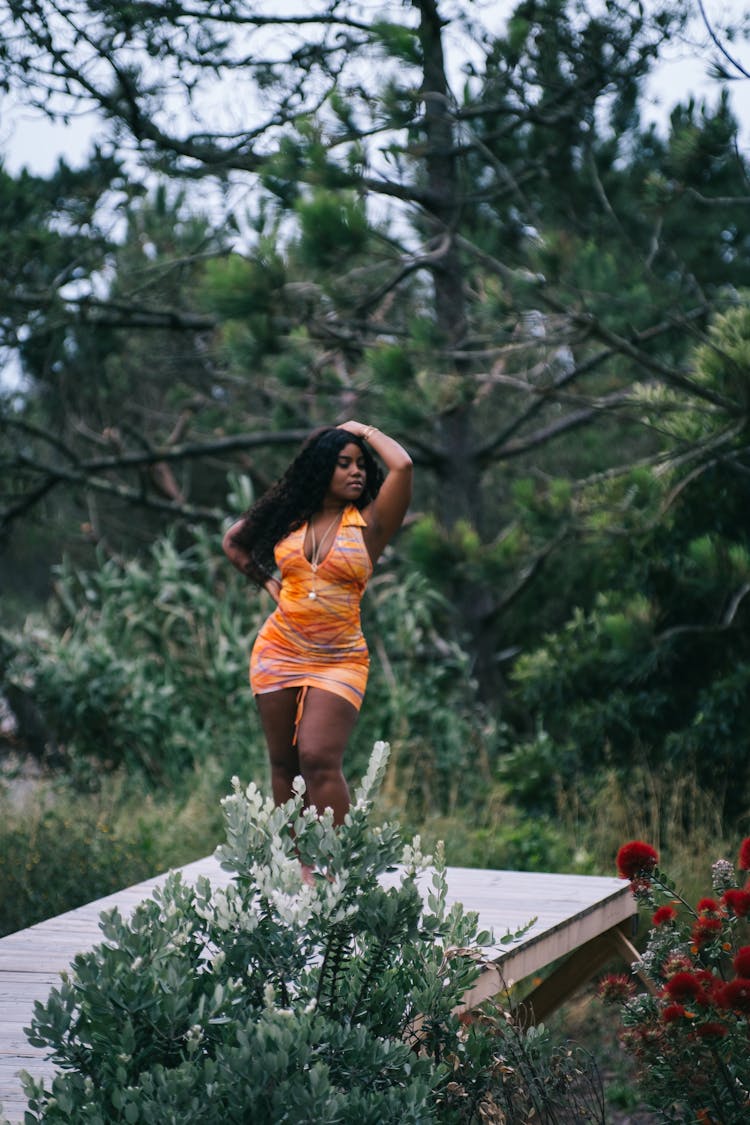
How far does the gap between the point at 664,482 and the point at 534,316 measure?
3.53 ft

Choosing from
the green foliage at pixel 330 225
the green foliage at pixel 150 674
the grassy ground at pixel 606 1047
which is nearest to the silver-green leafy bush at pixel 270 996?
the grassy ground at pixel 606 1047

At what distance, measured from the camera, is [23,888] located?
5.19m

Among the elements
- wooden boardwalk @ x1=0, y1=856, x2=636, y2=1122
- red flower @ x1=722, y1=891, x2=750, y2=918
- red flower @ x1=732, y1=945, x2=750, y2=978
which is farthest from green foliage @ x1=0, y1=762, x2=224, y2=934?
red flower @ x1=732, y1=945, x2=750, y2=978

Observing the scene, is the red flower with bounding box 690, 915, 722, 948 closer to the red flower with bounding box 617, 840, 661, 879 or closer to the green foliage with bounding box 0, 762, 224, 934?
the red flower with bounding box 617, 840, 661, 879

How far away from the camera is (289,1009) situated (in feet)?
8.11

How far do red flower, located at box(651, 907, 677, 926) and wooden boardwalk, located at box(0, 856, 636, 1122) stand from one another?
39 centimetres

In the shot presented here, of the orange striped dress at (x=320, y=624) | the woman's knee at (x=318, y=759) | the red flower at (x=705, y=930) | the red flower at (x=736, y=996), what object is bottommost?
the red flower at (x=736, y=996)

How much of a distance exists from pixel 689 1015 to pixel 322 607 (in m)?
1.87

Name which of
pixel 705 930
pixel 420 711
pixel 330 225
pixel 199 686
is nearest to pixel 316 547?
pixel 705 930

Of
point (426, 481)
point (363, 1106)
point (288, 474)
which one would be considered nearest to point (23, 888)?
point (288, 474)

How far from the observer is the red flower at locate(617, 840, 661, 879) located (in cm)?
282

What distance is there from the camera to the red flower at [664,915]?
9.23 ft

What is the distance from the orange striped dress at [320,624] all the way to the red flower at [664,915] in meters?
1.48

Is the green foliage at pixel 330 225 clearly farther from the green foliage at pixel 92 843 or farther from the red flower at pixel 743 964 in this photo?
the red flower at pixel 743 964
